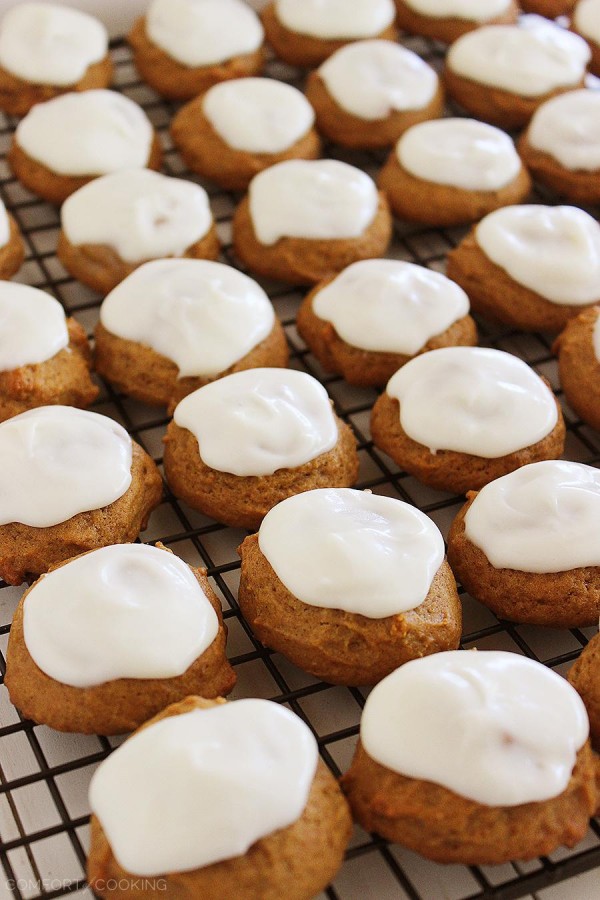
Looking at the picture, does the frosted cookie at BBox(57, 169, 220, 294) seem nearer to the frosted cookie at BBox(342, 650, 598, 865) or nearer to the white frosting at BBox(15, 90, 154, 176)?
the white frosting at BBox(15, 90, 154, 176)

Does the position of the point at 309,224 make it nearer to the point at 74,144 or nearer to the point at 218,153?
the point at 218,153

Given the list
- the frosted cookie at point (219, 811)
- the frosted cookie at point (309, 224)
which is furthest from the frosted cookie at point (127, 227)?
the frosted cookie at point (219, 811)

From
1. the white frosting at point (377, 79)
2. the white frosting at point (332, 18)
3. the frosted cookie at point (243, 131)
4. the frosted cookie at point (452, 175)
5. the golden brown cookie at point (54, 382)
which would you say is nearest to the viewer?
the golden brown cookie at point (54, 382)

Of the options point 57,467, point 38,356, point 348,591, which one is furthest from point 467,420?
point 38,356

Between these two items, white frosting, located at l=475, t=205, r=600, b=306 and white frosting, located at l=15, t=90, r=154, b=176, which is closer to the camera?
white frosting, located at l=475, t=205, r=600, b=306

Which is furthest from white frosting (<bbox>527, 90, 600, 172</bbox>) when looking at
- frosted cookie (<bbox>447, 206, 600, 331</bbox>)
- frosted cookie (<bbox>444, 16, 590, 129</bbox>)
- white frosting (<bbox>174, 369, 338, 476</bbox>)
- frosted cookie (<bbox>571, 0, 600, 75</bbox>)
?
white frosting (<bbox>174, 369, 338, 476</bbox>)

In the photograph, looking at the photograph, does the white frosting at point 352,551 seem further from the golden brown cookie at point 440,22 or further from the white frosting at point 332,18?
the golden brown cookie at point 440,22

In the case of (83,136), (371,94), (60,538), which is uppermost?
(371,94)
